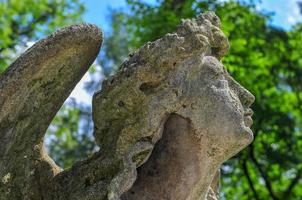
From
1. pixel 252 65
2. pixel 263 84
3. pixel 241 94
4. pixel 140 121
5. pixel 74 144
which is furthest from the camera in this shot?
pixel 74 144

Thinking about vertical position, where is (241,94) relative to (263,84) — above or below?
above

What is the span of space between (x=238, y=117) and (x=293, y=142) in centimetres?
1485

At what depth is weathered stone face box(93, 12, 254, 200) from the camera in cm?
522

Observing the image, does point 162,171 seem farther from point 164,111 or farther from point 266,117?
point 266,117

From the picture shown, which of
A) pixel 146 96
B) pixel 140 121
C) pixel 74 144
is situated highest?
pixel 146 96

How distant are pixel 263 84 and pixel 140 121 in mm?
14234

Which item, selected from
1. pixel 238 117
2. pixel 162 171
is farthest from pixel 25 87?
pixel 238 117

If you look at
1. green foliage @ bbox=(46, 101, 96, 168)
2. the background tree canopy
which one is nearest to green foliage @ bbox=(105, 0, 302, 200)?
the background tree canopy

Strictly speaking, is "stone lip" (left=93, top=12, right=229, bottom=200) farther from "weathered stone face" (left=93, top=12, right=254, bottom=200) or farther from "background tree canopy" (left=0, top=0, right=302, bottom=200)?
"background tree canopy" (left=0, top=0, right=302, bottom=200)

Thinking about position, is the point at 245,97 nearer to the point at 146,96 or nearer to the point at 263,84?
the point at 146,96

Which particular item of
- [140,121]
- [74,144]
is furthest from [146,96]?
[74,144]

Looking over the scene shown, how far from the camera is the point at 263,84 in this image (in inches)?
755

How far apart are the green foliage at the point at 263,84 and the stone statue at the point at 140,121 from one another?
32.3 feet

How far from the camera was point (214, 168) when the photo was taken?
17.7 ft
